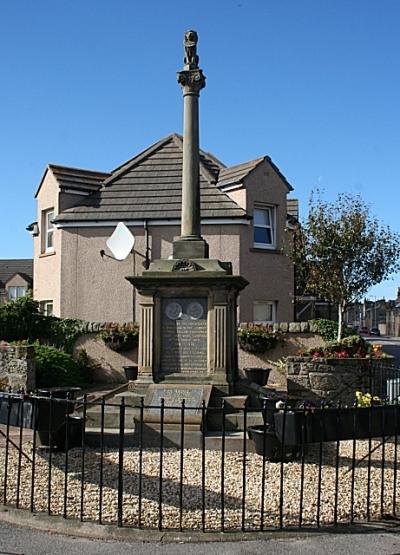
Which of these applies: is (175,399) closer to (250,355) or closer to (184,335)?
(184,335)

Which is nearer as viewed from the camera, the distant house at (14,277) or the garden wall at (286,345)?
the garden wall at (286,345)

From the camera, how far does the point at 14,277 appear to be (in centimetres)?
4738

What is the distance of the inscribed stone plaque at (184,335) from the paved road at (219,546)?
5307mm

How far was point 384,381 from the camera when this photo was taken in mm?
16047

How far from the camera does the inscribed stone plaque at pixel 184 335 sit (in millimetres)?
10891

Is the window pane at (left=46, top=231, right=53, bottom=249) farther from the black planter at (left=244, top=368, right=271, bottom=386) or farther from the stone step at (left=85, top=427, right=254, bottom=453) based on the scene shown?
the stone step at (left=85, top=427, right=254, bottom=453)

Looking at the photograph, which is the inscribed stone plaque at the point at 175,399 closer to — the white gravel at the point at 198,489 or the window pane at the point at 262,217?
the white gravel at the point at 198,489

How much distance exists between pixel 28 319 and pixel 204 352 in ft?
30.9

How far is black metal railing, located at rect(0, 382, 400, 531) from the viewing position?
6.16 meters

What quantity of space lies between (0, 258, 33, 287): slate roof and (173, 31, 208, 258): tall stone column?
130ft

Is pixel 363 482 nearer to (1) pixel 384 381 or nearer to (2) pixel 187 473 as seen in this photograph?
(2) pixel 187 473

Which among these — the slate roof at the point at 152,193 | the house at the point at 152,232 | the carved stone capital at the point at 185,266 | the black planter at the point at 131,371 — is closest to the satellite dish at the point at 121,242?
the house at the point at 152,232

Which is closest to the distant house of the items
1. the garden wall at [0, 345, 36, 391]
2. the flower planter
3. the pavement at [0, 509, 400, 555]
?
the garden wall at [0, 345, 36, 391]

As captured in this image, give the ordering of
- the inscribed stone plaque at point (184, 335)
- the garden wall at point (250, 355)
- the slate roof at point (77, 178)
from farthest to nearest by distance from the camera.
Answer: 1. the slate roof at point (77, 178)
2. the garden wall at point (250, 355)
3. the inscribed stone plaque at point (184, 335)
